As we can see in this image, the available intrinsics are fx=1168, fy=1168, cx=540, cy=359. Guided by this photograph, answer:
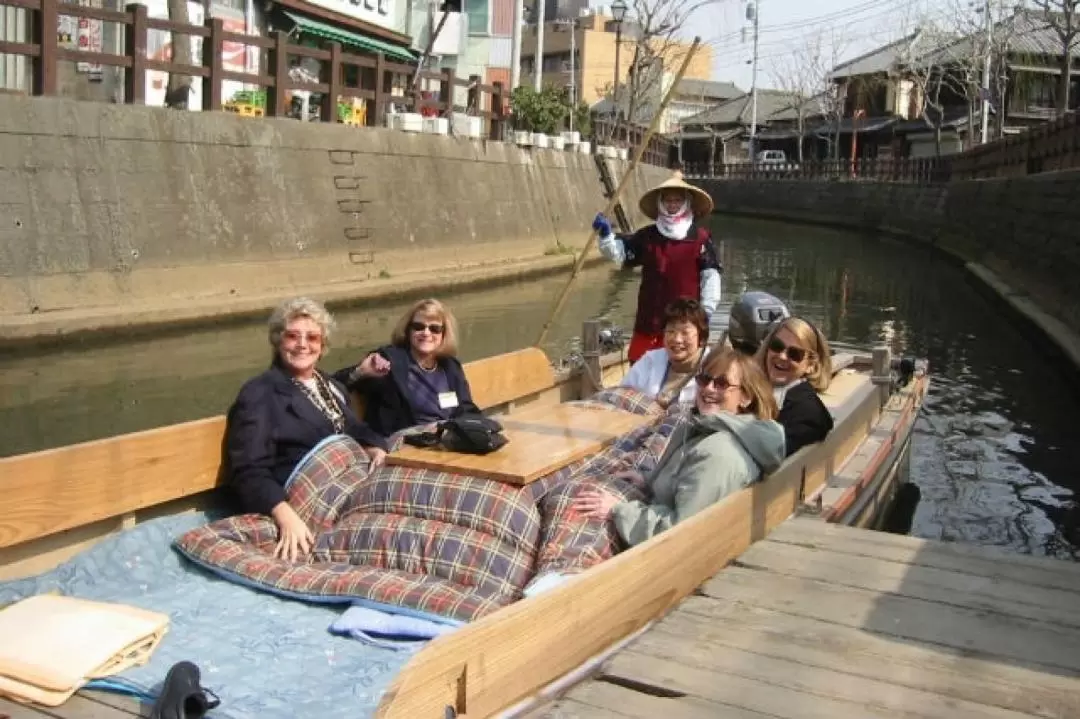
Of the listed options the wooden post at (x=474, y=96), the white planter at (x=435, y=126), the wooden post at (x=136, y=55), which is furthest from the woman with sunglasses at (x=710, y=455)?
the wooden post at (x=474, y=96)

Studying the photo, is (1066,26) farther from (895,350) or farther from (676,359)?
(676,359)

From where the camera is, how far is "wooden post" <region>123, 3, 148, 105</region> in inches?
544

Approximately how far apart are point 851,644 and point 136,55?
41.4 feet

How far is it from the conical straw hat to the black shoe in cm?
420

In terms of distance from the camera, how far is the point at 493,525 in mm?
3861

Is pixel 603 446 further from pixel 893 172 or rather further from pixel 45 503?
pixel 893 172

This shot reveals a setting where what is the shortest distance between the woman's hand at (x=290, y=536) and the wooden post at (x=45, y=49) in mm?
10251

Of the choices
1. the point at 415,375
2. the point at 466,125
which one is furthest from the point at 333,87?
the point at 415,375

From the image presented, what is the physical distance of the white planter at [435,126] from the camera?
786 inches

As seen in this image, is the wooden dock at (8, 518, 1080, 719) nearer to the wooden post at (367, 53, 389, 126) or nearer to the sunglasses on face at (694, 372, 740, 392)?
the sunglasses on face at (694, 372, 740, 392)

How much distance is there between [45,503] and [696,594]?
2.21 metres

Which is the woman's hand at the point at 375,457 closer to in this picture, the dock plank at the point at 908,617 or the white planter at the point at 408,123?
the dock plank at the point at 908,617

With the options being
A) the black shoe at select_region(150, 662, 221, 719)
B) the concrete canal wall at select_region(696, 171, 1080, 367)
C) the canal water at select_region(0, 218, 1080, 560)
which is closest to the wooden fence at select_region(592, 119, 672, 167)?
the concrete canal wall at select_region(696, 171, 1080, 367)

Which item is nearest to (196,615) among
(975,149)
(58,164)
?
(58,164)
